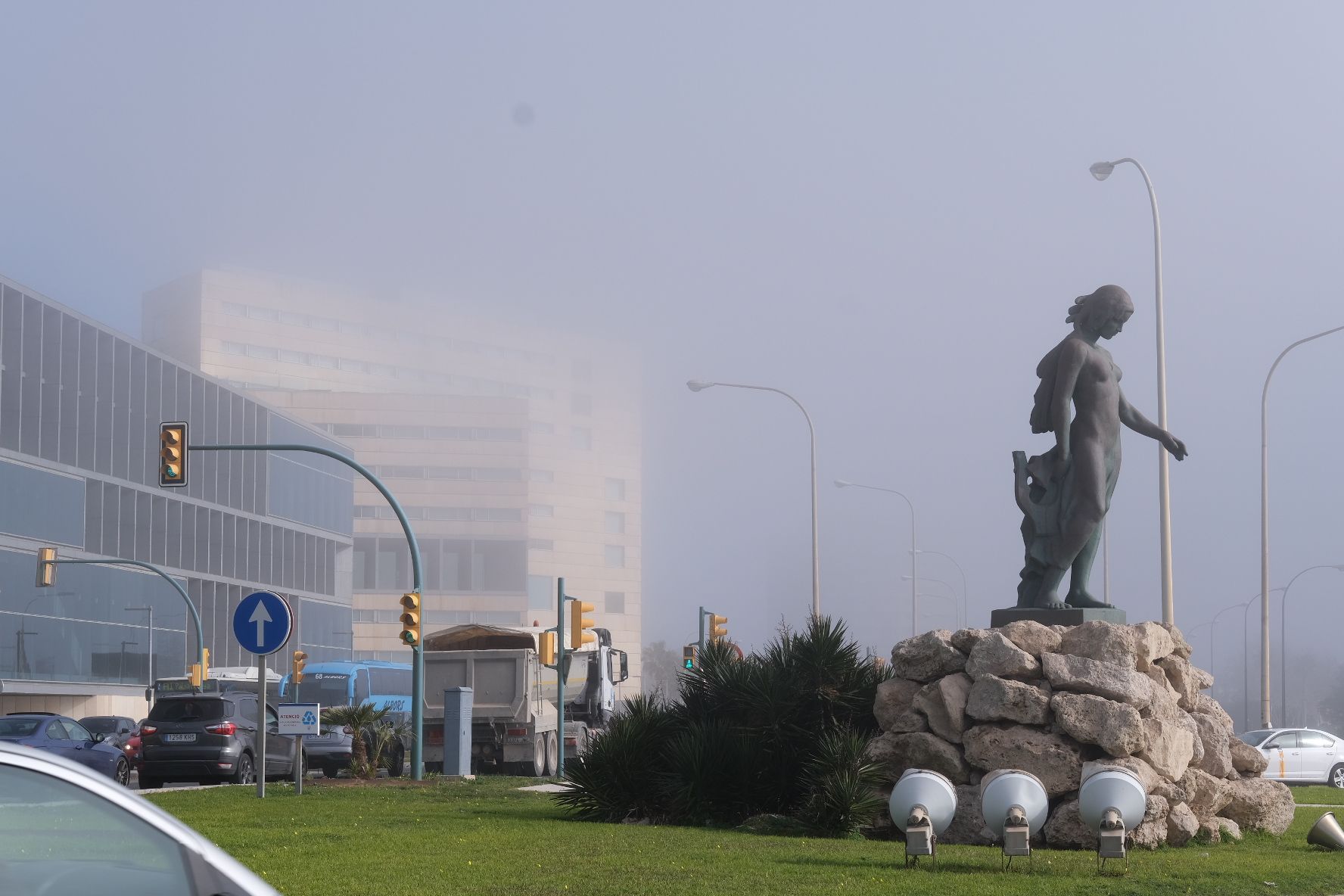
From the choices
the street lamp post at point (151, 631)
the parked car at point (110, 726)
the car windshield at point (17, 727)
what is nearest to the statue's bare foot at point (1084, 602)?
the car windshield at point (17, 727)

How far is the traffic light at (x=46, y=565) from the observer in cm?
4050

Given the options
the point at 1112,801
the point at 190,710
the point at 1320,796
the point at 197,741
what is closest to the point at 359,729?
the point at 197,741

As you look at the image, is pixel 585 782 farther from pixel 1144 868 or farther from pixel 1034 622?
pixel 1144 868

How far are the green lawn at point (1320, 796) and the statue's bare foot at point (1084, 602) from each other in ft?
23.5

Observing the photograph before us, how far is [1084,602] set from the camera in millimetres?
16391

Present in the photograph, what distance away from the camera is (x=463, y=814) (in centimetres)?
1661

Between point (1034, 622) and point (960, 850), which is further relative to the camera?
point (1034, 622)

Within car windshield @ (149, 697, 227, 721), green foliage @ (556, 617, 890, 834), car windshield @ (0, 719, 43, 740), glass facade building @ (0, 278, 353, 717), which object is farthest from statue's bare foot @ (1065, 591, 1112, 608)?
glass facade building @ (0, 278, 353, 717)

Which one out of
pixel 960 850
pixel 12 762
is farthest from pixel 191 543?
pixel 12 762

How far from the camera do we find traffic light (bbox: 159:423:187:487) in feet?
84.5

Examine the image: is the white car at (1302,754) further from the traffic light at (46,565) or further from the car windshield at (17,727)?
the traffic light at (46,565)

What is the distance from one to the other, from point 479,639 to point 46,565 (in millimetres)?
14015

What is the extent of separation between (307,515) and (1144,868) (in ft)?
221

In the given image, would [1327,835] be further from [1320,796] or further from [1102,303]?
[1320,796]
